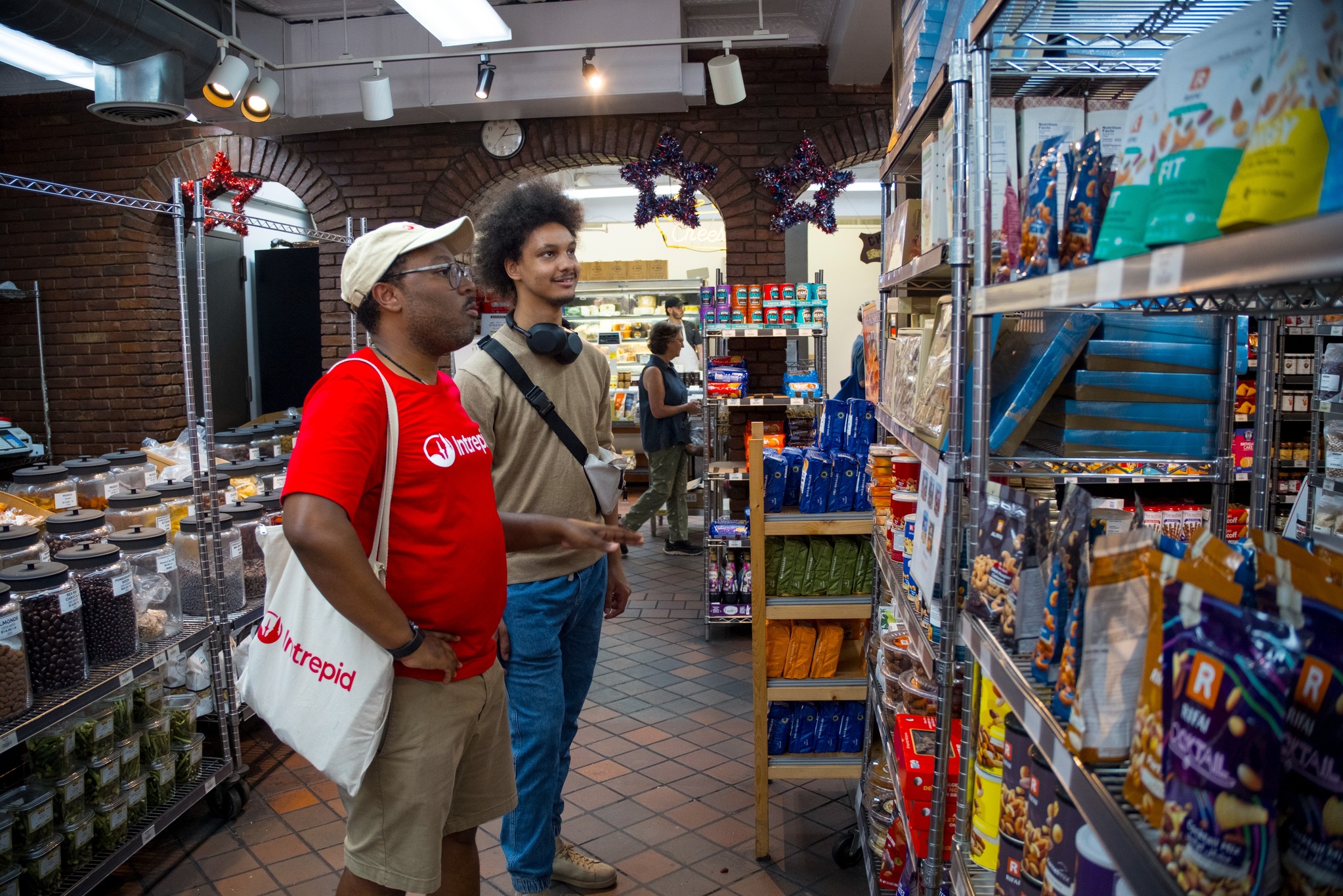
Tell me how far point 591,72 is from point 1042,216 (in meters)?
5.10

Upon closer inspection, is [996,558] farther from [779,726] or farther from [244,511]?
[244,511]

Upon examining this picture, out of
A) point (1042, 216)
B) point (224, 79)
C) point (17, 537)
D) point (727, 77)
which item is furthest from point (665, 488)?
point (1042, 216)

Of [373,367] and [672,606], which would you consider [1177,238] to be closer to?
[373,367]

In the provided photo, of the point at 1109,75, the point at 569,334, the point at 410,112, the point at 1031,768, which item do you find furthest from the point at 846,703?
the point at 410,112

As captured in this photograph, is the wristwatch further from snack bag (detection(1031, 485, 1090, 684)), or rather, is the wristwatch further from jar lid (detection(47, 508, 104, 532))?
jar lid (detection(47, 508, 104, 532))

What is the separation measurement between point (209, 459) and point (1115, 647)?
3.08 m

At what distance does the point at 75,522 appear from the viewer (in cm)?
288

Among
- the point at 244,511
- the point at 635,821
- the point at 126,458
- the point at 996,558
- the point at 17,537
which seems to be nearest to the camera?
the point at 996,558

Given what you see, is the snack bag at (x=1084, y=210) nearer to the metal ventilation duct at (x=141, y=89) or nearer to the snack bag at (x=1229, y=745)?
the snack bag at (x=1229, y=745)

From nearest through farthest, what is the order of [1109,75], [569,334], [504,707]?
[1109,75], [504,707], [569,334]

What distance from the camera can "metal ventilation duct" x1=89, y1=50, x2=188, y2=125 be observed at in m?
4.87

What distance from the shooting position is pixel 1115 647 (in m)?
0.92

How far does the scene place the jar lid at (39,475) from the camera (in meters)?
3.54

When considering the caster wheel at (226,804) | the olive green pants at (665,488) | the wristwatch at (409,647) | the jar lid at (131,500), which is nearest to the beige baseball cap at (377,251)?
the wristwatch at (409,647)
